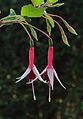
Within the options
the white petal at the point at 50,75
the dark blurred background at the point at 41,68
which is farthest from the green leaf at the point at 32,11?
the dark blurred background at the point at 41,68

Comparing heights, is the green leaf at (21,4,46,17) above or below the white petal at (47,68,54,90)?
above

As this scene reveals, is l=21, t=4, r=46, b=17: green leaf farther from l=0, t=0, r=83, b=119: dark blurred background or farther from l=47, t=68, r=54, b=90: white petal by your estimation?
l=0, t=0, r=83, b=119: dark blurred background

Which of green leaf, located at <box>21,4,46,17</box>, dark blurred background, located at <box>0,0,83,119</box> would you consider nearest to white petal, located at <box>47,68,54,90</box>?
green leaf, located at <box>21,4,46,17</box>

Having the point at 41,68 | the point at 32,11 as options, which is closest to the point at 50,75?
the point at 32,11

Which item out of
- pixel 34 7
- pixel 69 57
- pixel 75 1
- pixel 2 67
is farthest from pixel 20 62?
pixel 34 7

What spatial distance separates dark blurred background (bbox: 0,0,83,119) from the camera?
354cm

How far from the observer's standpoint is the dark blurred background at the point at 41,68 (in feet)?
11.6

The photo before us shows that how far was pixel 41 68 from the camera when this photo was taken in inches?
139

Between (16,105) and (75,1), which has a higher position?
(75,1)

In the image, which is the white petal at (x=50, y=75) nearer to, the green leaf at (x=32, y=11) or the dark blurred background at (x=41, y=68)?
the green leaf at (x=32, y=11)

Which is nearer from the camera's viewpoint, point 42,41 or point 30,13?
point 30,13

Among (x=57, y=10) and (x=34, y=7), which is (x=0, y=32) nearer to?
(x=57, y=10)

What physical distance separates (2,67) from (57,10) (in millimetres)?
610

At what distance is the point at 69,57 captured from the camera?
357 cm
